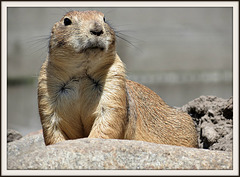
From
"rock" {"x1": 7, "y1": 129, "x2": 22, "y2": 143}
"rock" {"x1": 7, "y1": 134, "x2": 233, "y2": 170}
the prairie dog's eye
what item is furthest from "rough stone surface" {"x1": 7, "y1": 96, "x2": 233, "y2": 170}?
"rock" {"x1": 7, "y1": 129, "x2": 22, "y2": 143}

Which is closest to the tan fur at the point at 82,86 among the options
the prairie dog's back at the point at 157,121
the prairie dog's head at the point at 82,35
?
the prairie dog's head at the point at 82,35

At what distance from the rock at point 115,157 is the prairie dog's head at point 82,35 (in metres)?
1.26

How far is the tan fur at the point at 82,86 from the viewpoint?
195 inches

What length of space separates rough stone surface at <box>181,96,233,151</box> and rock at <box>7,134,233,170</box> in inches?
55.2

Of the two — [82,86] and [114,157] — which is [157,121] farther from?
[114,157]

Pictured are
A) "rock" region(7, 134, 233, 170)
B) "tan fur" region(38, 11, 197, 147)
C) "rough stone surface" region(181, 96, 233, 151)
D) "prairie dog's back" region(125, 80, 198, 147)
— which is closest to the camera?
"rock" region(7, 134, 233, 170)

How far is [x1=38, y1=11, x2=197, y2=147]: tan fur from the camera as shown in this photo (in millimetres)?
4949

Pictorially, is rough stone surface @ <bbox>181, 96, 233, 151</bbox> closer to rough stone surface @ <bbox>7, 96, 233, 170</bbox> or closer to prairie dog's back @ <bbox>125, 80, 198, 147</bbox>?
prairie dog's back @ <bbox>125, 80, 198, 147</bbox>

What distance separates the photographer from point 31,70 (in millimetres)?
14234

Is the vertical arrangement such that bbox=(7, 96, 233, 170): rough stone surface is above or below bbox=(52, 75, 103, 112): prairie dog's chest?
below

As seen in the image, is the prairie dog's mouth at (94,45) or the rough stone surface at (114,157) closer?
the rough stone surface at (114,157)

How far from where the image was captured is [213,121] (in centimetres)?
661

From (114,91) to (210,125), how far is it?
2.16 metres

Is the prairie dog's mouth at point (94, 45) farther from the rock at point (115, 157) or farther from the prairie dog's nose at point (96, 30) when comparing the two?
the rock at point (115, 157)
